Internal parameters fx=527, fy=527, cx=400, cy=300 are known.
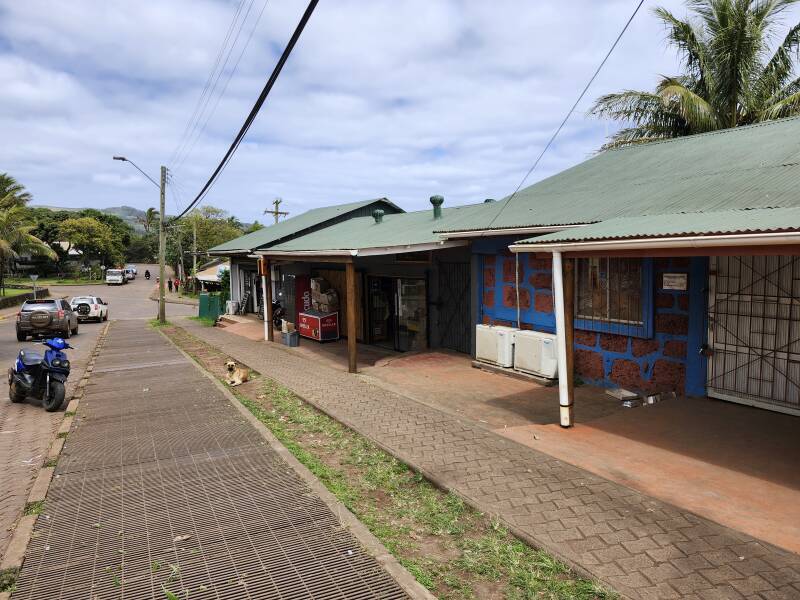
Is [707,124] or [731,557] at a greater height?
[707,124]

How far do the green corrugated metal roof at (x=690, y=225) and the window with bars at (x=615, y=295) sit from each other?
1247mm

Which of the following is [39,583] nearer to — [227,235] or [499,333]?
[499,333]

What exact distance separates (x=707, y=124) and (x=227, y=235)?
54708 mm

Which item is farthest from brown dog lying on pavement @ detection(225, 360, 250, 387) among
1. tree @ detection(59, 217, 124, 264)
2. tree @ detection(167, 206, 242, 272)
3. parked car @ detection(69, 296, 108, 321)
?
tree @ detection(59, 217, 124, 264)

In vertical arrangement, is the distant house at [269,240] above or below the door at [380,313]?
above

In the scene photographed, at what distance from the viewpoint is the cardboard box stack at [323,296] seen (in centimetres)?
1627

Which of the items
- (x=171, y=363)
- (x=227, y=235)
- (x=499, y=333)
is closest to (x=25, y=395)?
(x=171, y=363)

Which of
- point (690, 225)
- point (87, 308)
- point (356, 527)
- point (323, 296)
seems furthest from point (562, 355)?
point (87, 308)

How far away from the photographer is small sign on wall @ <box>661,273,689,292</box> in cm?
727

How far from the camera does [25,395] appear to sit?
30.1 feet

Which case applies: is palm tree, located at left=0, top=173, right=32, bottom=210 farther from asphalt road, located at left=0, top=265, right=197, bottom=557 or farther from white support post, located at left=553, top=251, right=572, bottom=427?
white support post, located at left=553, top=251, right=572, bottom=427

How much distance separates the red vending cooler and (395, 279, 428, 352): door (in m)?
2.67

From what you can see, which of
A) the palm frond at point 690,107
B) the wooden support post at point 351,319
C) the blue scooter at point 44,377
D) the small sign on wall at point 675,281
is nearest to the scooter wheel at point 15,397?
the blue scooter at point 44,377

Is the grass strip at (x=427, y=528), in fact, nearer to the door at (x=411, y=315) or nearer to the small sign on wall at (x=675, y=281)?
the small sign on wall at (x=675, y=281)
